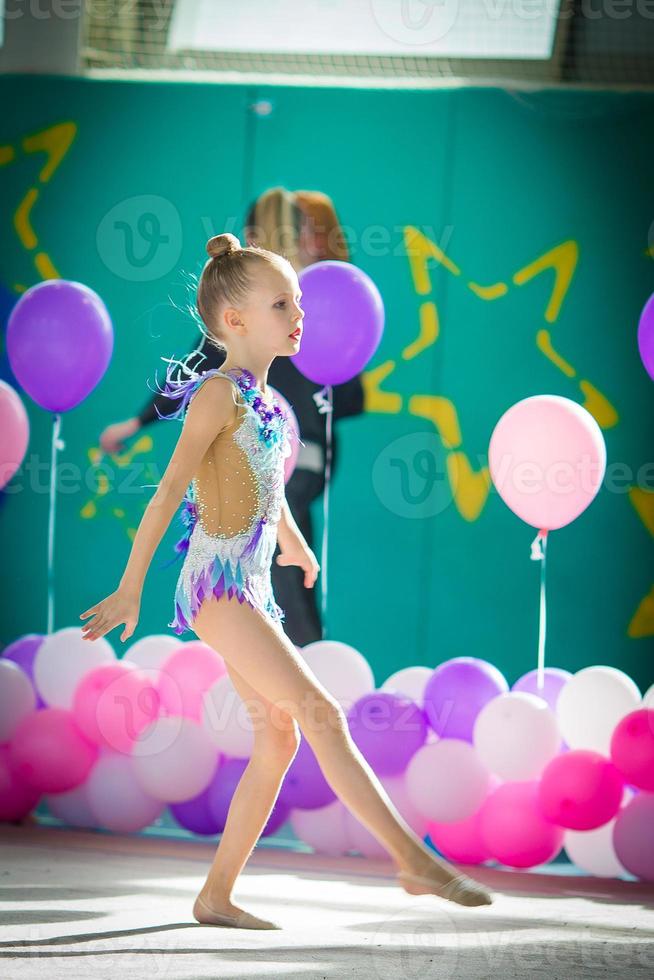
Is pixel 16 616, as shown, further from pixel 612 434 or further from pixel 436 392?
pixel 612 434

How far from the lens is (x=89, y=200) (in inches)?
179

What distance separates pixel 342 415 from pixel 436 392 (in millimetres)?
326

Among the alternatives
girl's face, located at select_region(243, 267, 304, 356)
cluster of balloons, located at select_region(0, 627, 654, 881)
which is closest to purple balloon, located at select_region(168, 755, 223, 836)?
cluster of balloons, located at select_region(0, 627, 654, 881)

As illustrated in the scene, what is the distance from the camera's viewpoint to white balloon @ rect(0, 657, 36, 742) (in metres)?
3.45

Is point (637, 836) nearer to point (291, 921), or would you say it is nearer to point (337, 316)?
point (291, 921)

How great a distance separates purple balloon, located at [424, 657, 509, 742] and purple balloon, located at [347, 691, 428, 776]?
0.17ft

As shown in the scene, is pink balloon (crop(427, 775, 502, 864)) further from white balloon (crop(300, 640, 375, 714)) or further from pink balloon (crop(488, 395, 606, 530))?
pink balloon (crop(488, 395, 606, 530))

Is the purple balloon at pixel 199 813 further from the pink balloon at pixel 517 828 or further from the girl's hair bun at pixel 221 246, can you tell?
the girl's hair bun at pixel 221 246

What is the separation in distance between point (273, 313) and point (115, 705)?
4.70ft

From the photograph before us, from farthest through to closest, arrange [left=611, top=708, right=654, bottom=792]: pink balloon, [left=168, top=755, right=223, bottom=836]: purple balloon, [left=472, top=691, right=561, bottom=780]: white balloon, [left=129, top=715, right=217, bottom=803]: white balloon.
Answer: [left=168, top=755, right=223, bottom=836]: purple balloon
[left=129, top=715, right=217, bottom=803]: white balloon
[left=472, top=691, right=561, bottom=780]: white balloon
[left=611, top=708, right=654, bottom=792]: pink balloon

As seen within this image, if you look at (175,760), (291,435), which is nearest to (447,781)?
(175,760)

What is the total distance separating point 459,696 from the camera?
3.35 meters

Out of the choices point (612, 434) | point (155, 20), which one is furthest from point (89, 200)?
point (612, 434)

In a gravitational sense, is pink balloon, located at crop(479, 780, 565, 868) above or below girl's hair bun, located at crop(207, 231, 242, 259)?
below
